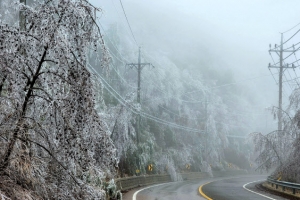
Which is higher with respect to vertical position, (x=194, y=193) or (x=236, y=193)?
(x=194, y=193)

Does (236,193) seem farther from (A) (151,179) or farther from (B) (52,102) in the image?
(B) (52,102)

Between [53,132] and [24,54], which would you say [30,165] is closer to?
[53,132]

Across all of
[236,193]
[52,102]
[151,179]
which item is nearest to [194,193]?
[236,193]

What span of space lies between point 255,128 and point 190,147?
44.0m

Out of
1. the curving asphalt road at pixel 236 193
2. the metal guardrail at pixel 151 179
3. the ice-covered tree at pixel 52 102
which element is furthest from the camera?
the metal guardrail at pixel 151 179

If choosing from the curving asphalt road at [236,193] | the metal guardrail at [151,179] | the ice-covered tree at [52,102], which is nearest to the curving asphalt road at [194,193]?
the curving asphalt road at [236,193]

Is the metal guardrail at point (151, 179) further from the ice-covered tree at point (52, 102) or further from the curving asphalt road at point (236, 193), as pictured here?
the ice-covered tree at point (52, 102)

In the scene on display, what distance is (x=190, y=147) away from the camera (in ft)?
186

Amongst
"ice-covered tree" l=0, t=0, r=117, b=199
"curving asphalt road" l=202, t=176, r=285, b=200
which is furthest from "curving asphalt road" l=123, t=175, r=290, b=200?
"ice-covered tree" l=0, t=0, r=117, b=199

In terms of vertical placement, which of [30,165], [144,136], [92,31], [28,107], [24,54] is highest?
[144,136]

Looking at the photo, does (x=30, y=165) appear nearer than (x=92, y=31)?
Yes

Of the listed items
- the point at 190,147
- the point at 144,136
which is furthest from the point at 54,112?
the point at 190,147

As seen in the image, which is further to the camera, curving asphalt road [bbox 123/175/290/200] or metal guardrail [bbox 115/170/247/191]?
metal guardrail [bbox 115/170/247/191]

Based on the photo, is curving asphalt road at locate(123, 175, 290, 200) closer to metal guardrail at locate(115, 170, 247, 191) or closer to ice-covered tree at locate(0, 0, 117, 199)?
metal guardrail at locate(115, 170, 247, 191)
